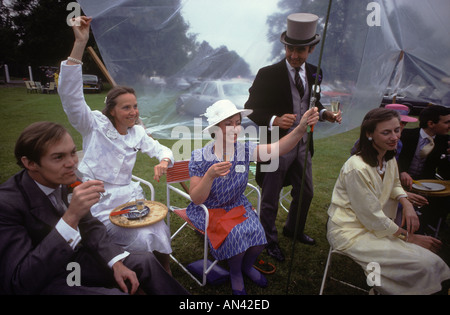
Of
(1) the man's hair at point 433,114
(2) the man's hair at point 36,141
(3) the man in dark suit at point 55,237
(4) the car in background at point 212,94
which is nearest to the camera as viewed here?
(3) the man in dark suit at point 55,237

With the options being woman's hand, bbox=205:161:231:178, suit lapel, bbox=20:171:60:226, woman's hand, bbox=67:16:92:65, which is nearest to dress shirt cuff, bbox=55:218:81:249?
suit lapel, bbox=20:171:60:226

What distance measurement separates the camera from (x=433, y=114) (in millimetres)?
3465

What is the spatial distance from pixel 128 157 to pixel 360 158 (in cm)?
Result: 224

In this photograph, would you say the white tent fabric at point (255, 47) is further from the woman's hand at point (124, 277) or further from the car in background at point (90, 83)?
the car in background at point (90, 83)

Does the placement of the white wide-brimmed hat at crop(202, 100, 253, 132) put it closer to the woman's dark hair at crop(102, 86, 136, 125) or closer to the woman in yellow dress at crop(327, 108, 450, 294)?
the woman's dark hair at crop(102, 86, 136, 125)

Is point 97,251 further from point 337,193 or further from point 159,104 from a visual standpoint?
point 159,104

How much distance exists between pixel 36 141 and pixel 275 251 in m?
2.75

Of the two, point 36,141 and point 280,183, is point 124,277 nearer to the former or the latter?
point 36,141

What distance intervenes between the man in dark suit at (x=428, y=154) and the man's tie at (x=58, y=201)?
3830mm

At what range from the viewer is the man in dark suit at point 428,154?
352 cm

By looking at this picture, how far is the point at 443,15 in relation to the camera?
9.08 ft

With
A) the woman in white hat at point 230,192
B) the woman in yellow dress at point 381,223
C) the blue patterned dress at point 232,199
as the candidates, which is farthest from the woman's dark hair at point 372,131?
the blue patterned dress at point 232,199

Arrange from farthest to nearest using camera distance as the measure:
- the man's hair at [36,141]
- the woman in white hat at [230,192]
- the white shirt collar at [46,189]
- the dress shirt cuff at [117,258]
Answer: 1. the woman in white hat at [230,192]
2. the dress shirt cuff at [117,258]
3. the white shirt collar at [46,189]
4. the man's hair at [36,141]
